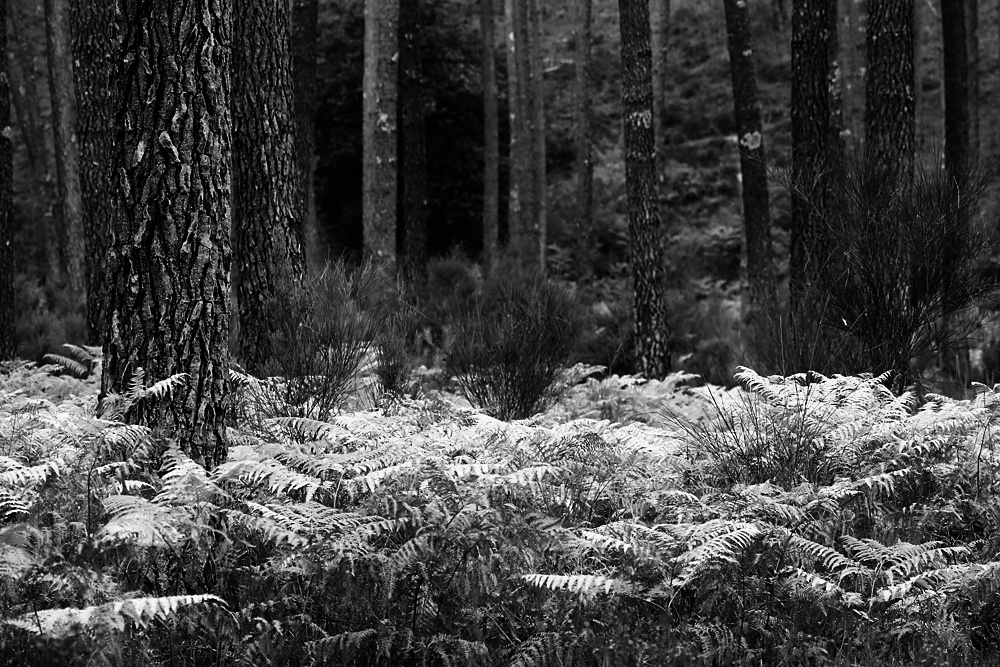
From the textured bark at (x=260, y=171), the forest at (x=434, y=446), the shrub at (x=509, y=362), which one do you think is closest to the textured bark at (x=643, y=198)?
the forest at (x=434, y=446)

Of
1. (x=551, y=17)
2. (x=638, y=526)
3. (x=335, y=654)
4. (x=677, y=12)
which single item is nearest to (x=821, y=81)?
(x=638, y=526)

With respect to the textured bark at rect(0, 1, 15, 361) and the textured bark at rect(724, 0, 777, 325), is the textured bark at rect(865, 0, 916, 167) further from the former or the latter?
the textured bark at rect(0, 1, 15, 361)

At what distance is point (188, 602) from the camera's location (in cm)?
262

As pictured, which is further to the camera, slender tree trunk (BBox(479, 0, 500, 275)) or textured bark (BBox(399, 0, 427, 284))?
slender tree trunk (BBox(479, 0, 500, 275))

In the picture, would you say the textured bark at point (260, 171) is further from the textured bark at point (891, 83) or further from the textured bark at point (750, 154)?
the textured bark at point (750, 154)

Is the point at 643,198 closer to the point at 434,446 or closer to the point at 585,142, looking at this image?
the point at 434,446

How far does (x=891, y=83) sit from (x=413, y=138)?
7.18 meters

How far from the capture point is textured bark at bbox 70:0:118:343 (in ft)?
23.5

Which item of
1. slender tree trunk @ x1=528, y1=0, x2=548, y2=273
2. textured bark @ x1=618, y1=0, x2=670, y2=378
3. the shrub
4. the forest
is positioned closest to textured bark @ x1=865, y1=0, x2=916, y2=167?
the forest

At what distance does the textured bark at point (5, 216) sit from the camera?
8.25 m

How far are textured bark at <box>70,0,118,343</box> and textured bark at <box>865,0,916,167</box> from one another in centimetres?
636

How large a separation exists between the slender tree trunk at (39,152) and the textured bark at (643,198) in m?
12.1

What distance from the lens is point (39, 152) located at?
19.0m

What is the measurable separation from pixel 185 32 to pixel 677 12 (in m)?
23.4
